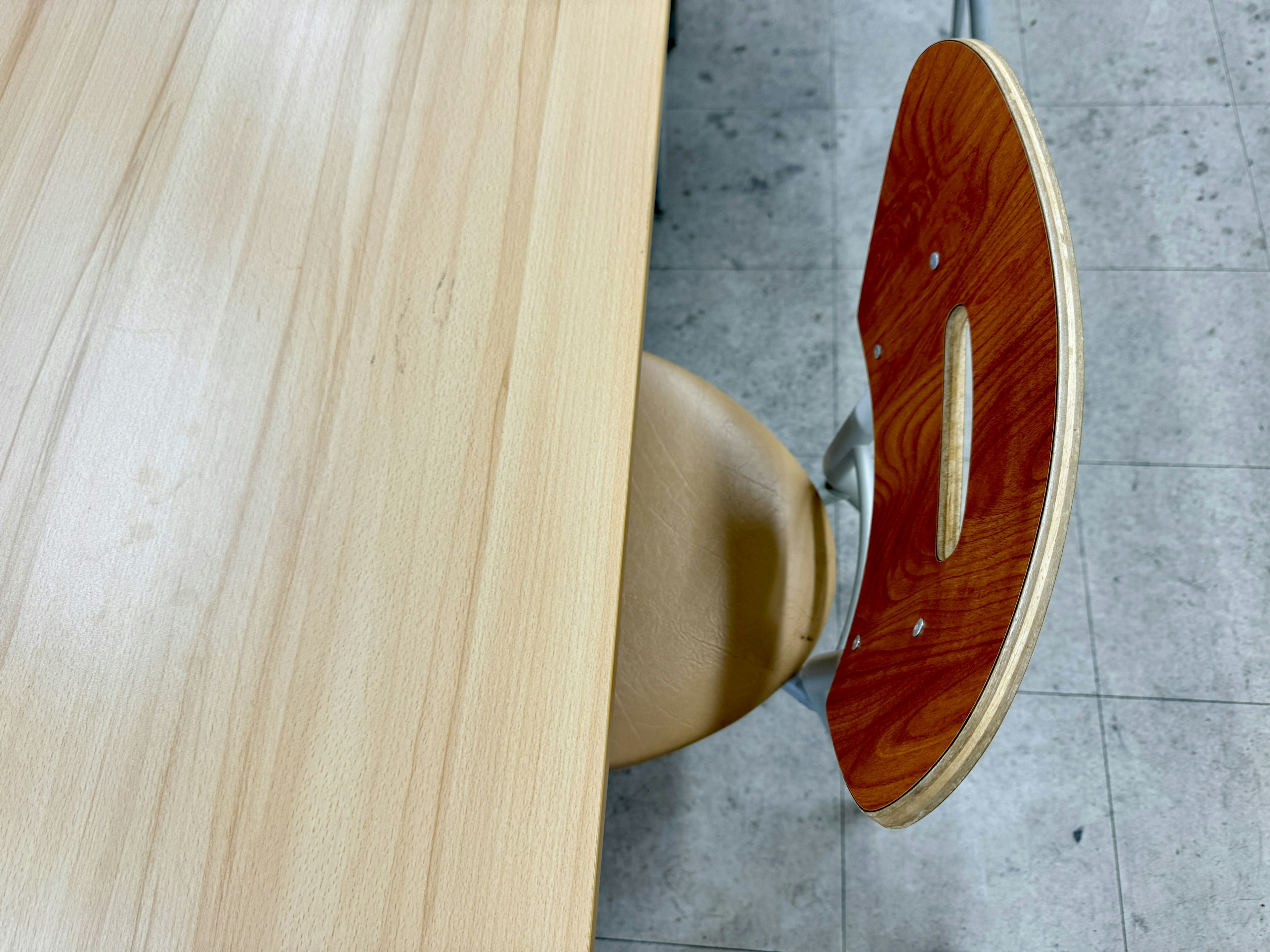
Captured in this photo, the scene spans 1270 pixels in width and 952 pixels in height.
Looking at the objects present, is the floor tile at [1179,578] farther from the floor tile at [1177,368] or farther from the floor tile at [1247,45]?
the floor tile at [1247,45]

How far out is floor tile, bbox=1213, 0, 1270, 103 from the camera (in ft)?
4.90

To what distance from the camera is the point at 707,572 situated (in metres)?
0.79

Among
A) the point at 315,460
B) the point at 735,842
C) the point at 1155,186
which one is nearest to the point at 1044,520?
the point at 315,460

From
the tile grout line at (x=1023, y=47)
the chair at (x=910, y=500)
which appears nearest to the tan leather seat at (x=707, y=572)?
the chair at (x=910, y=500)

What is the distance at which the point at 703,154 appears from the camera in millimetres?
1529

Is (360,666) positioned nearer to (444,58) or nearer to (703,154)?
(444,58)

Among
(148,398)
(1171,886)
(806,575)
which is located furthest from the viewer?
(1171,886)

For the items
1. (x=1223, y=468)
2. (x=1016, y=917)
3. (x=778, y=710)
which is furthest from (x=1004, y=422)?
(x=1223, y=468)

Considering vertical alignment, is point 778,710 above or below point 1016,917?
above

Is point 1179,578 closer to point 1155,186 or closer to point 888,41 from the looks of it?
point 1155,186

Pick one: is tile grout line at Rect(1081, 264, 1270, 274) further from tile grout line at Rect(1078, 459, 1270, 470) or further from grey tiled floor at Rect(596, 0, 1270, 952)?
tile grout line at Rect(1078, 459, 1270, 470)

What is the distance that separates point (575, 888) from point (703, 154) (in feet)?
4.51

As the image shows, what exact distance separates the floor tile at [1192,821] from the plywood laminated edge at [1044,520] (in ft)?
3.15

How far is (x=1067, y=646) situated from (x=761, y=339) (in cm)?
68
